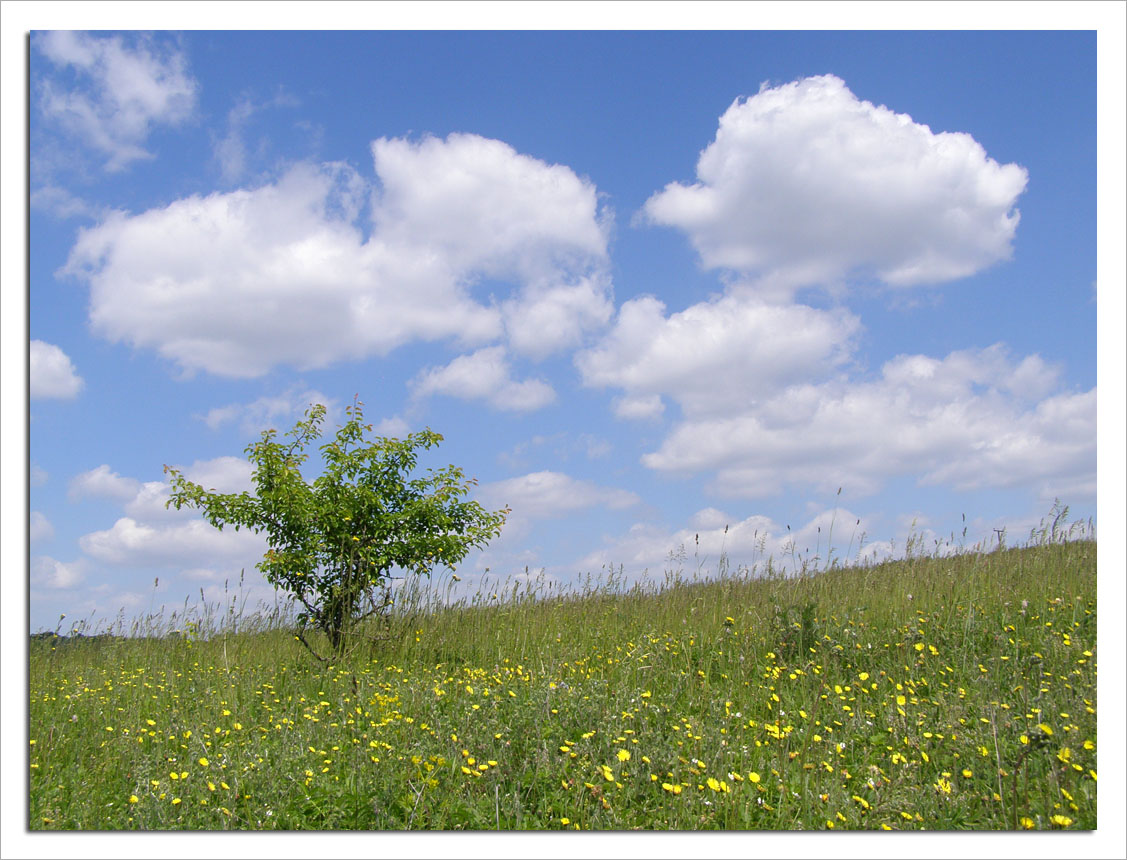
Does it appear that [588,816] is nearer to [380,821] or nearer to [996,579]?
[380,821]

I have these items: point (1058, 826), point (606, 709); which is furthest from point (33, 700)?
point (1058, 826)

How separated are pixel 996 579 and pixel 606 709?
5.13m

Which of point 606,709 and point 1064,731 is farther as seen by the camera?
point 606,709

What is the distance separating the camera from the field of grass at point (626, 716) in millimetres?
3516

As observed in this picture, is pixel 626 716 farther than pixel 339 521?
No

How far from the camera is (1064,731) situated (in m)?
4.14

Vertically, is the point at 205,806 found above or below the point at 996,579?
below

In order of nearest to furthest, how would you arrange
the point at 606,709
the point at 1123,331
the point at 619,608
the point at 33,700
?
the point at 1123,331 < the point at 606,709 < the point at 33,700 < the point at 619,608

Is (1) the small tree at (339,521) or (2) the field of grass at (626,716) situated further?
(1) the small tree at (339,521)

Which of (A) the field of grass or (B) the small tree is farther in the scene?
(B) the small tree

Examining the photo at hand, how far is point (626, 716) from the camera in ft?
14.3

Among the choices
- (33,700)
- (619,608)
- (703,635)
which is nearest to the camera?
(33,700)

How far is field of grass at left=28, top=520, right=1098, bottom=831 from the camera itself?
3.52 m
